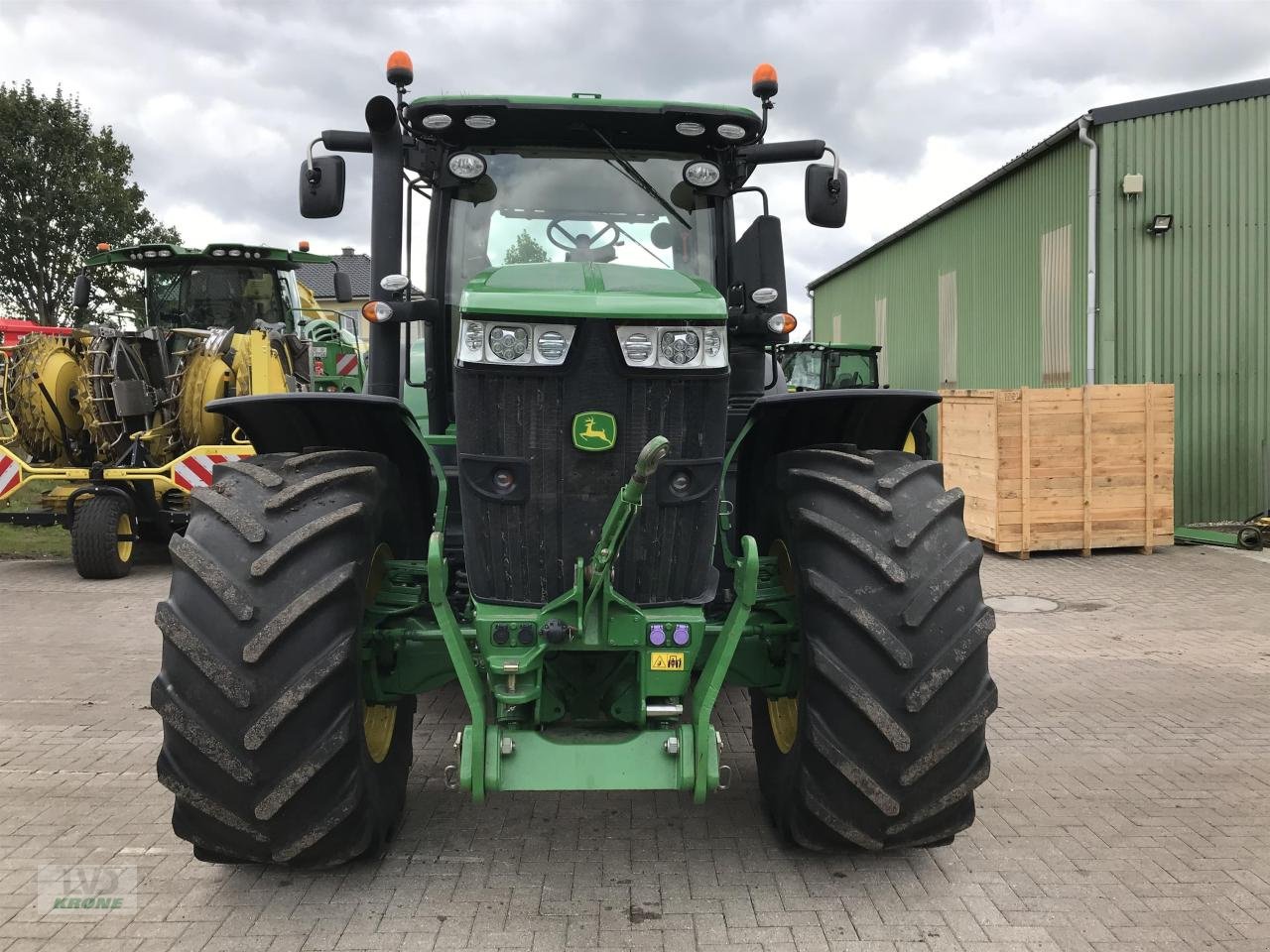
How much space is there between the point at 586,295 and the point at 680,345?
0.30 meters

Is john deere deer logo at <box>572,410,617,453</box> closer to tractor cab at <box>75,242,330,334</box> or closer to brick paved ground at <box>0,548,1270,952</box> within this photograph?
brick paved ground at <box>0,548,1270,952</box>

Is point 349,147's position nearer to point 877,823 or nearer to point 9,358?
point 877,823

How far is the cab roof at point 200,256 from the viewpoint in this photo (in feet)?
36.5

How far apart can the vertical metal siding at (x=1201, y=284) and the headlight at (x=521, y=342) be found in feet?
35.2

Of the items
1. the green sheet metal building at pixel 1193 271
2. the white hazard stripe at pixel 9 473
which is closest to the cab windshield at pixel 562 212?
the white hazard stripe at pixel 9 473

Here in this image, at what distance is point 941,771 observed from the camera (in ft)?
10.4

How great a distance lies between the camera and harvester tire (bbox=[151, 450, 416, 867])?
9.68 ft

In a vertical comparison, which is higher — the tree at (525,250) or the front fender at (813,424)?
the tree at (525,250)

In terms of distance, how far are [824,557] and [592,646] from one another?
2.54ft

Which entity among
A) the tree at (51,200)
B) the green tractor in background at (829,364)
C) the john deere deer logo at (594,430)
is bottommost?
the john deere deer logo at (594,430)

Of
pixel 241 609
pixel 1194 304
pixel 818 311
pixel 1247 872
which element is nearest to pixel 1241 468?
pixel 1194 304

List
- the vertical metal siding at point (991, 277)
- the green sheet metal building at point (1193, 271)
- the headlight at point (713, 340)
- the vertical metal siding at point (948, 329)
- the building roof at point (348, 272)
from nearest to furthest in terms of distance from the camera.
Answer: the headlight at point (713, 340), the green sheet metal building at point (1193, 271), the vertical metal siding at point (991, 277), the vertical metal siding at point (948, 329), the building roof at point (348, 272)

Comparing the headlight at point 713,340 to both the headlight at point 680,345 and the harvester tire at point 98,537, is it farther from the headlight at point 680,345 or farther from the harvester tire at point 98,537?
the harvester tire at point 98,537

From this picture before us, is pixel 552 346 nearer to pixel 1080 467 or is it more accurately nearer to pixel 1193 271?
pixel 1080 467
